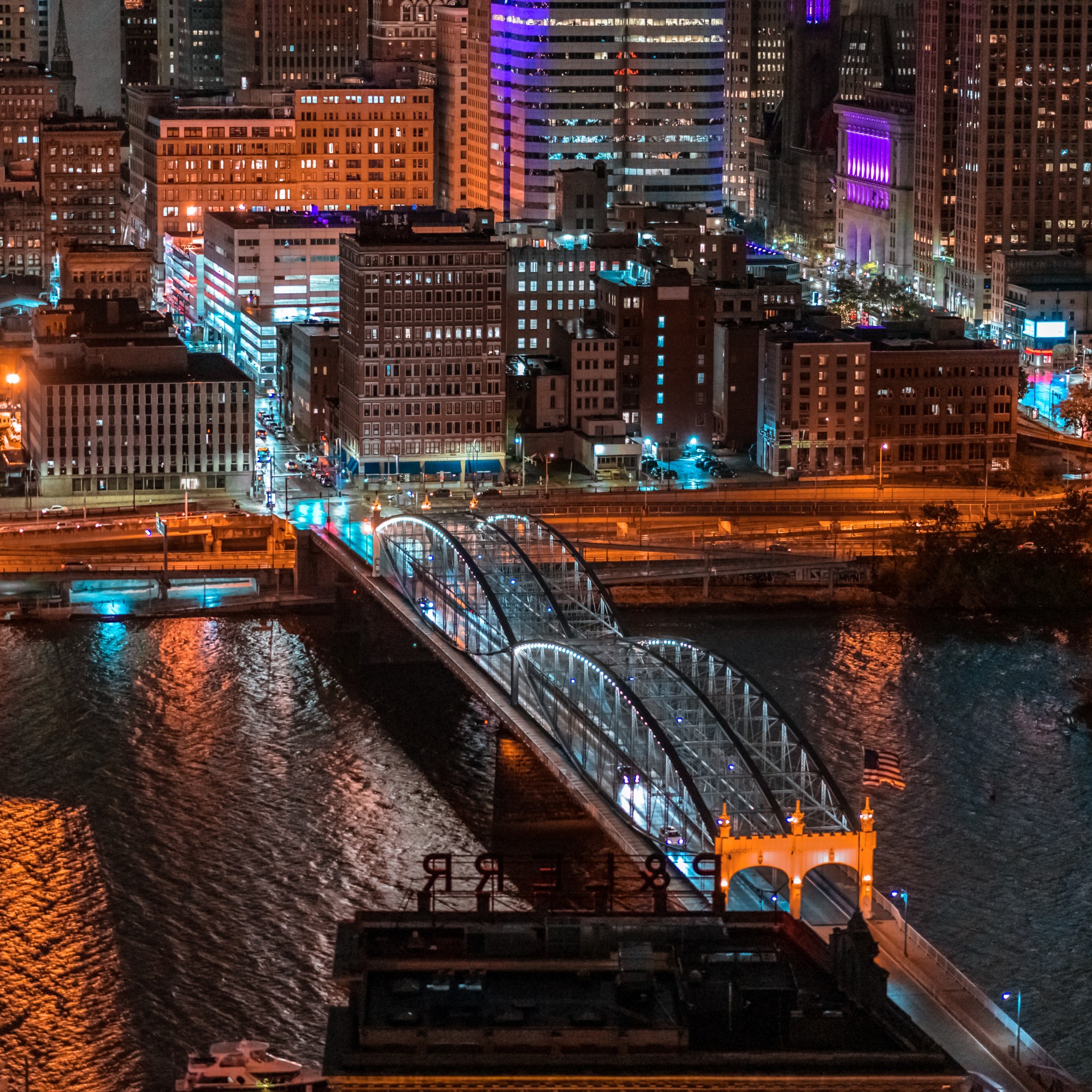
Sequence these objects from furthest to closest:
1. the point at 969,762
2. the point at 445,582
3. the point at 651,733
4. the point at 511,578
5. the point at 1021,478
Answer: the point at 1021,478
the point at 445,582
the point at 511,578
the point at 969,762
the point at 651,733

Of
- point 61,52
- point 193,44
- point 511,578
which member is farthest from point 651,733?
point 193,44

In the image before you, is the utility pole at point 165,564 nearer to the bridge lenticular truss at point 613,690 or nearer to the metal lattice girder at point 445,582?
the metal lattice girder at point 445,582

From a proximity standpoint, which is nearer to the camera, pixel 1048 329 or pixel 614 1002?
pixel 614 1002

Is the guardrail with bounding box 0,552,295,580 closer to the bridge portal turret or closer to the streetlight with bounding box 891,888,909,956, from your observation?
the streetlight with bounding box 891,888,909,956

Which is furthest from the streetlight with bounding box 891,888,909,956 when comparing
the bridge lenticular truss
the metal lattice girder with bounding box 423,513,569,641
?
the metal lattice girder with bounding box 423,513,569,641

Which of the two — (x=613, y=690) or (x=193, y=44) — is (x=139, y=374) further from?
(x=193, y=44)

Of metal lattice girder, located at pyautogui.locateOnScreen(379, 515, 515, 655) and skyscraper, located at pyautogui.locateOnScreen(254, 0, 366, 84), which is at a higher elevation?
skyscraper, located at pyautogui.locateOnScreen(254, 0, 366, 84)

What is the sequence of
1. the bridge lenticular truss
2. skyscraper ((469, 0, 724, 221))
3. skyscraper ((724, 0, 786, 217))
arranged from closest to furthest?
the bridge lenticular truss → skyscraper ((469, 0, 724, 221)) → skyscraper ((724, 0, 786, 217))

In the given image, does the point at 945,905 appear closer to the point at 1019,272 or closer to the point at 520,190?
the point at 1019,272
